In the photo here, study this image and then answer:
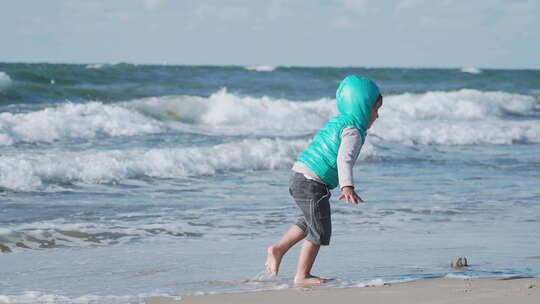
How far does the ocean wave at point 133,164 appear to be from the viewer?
913 cm

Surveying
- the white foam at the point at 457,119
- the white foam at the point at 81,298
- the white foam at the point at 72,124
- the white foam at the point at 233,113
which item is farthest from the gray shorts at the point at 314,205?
the white foam at the point at 233,113

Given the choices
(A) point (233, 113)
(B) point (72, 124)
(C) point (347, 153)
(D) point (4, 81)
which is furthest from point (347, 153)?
(D) point (4, 81)

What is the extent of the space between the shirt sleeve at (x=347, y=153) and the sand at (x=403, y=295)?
556 millimetres

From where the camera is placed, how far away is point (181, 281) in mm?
4707

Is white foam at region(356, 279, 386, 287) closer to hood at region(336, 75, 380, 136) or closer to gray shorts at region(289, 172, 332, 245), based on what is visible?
gray shorts at region(289, 172, 332, 245)

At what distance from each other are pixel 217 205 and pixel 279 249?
130 inches

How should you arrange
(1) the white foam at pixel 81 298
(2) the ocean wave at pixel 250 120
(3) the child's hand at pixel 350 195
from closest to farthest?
(1) the white foam at pixel 81 298 → (3) the child's hand at pixel 350 195 → (2) the ocean wave at pixel 250 120

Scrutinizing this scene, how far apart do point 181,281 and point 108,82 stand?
21696mm

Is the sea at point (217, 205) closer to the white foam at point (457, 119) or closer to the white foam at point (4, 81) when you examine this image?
the white foam at point (457, 119)

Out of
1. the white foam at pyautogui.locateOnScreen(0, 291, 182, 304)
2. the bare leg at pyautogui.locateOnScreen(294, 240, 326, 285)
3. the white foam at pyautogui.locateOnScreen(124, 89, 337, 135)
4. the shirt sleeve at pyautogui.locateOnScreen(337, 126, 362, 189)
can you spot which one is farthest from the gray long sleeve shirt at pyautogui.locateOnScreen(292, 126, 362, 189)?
the white foam at pyautogui.locateOnScreen(124, 89, 337, 135)

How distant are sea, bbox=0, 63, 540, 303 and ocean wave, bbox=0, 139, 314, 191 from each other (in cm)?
2

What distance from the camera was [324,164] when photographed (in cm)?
454

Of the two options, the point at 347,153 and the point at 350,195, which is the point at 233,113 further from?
the point at 350,195

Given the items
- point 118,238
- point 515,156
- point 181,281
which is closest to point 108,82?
point 515,156
